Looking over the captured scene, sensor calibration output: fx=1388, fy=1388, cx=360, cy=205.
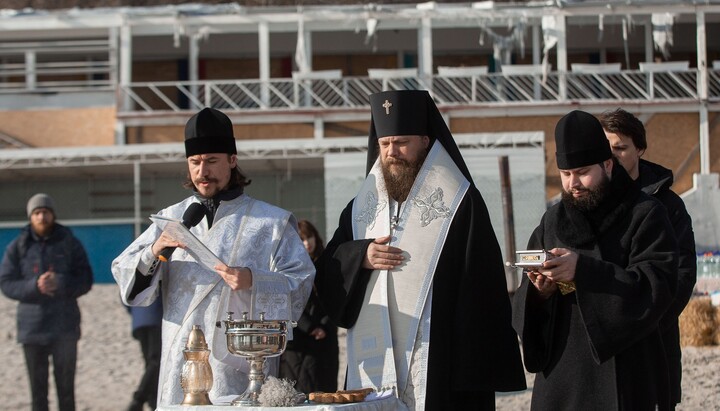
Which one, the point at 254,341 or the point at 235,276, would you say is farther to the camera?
the point at 235,276

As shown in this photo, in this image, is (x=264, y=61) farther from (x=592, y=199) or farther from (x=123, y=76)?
(x=592, y=199)

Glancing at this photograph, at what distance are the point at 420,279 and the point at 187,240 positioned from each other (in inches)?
40.5

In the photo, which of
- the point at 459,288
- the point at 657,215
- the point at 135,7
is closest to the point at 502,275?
the point at 459,288

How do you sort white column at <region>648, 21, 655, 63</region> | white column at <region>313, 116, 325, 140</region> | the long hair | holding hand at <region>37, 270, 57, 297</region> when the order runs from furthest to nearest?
white column at <region>648, 21, 655, 63</region>, white column at <region>313, 116, 325, 140</region>, holding hand at <region>37, 270, 57, 297</region>, the long hair

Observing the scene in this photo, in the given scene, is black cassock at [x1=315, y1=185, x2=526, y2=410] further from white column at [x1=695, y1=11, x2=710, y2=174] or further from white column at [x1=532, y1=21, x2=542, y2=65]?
white column at [x1=532, y1=21, x2=542, y2=65]

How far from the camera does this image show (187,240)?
18.6 feet

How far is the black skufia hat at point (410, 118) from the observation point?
6082 mm

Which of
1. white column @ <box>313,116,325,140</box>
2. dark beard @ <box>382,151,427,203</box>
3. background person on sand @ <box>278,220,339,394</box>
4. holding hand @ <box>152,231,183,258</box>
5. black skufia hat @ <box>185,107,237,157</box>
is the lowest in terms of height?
background person on sand @ <box>278,220,339,394</box>

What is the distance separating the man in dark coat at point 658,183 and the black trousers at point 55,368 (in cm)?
551

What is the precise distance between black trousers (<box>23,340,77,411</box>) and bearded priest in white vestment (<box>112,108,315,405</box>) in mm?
4491

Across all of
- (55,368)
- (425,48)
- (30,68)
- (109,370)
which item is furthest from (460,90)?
(55,368)

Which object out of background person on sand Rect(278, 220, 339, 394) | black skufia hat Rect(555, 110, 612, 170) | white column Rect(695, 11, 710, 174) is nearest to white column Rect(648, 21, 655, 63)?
white column Rect(695, 11, 710, 174)

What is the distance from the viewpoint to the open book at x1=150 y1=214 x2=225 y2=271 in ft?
18.5

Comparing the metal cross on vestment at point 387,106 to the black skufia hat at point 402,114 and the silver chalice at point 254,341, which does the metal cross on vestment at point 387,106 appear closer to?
the black skufia hat at point 402,114
